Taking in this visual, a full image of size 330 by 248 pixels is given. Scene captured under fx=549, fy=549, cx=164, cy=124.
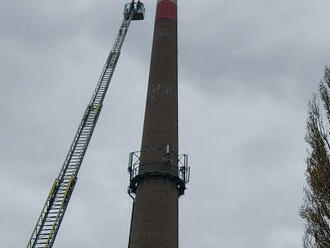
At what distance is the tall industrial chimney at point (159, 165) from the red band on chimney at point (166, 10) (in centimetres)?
103

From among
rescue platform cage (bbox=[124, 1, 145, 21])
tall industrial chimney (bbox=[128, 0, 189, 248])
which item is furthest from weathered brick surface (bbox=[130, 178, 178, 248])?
rescue platform cage (bbox=[124, 1, 145, 21])

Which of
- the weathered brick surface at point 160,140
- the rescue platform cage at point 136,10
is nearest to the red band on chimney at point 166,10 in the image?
the weathered brick surface at point 160,140

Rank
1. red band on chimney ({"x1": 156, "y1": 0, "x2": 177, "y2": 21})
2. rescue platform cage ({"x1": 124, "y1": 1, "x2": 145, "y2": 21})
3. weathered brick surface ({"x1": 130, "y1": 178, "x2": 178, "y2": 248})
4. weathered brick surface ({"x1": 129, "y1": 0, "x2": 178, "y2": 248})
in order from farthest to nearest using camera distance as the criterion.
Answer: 1. rescue platform cage ({"x1": 124, "y1": 1, "x2": 145, "y2": 21})
2. red band on chimney ({"x1": 156, "y1": 0, "x2": 177, "y2": 21})
3. weathered brick surface ({"x1": 129, "y1": 0, "x2": 178, "y2": 248})
4. weathered brick surface ({"x1": 130, "y1": 178, "x2": 178, "y2": 248})

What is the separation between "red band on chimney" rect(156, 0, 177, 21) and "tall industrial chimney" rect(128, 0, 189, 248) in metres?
1.03

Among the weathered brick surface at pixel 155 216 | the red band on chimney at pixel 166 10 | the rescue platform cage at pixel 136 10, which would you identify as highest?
the rescue platform cage at pixel 136 10

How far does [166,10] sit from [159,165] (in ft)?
32.6

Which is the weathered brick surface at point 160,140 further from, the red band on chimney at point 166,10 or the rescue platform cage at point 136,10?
the rescue platform cage at point 136,10

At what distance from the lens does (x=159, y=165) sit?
23.6 m

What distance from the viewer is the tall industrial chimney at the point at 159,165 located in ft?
73.0

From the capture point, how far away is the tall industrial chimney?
73.0 ft

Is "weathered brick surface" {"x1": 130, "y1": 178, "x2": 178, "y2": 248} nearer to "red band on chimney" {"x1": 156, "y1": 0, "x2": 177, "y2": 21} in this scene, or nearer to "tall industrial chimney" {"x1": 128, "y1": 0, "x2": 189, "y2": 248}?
"tall industrial chimney" {"x1": 128, "y1": 0, "x2": 189, "y2": 248}

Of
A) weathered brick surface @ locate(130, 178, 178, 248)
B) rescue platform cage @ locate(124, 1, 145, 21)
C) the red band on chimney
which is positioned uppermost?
rescue platform cage @ locate(124, 1, 145, 21)

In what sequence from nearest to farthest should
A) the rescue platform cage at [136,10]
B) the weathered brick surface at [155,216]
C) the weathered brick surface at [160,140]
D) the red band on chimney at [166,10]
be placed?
1. the weathered brick surface at [155,216]
2. the weathered brick surface at [160,140]
3. the red band on chimney at [166,10]
4. the rescue platform cage at [136,10]

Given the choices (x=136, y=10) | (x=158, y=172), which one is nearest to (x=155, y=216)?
(x=158, y=172)
